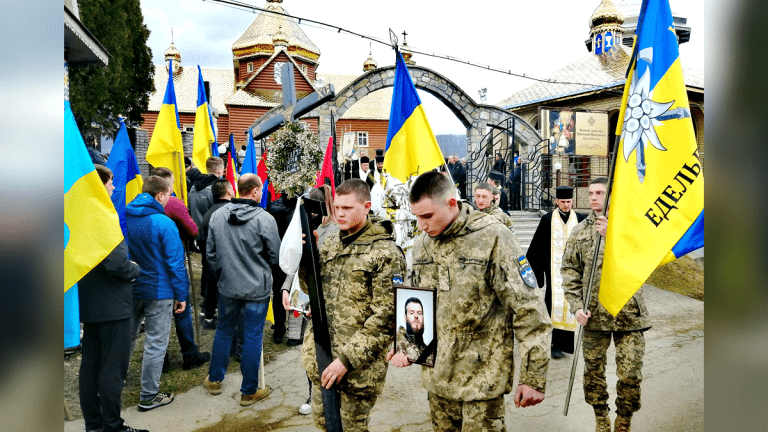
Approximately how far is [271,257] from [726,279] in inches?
178

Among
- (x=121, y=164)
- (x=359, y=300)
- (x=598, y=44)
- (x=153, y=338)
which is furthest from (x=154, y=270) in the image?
(x=598, y=44)

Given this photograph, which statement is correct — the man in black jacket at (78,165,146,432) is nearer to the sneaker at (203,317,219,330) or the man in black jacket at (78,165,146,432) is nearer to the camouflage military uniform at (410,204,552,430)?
the camouflage military uniform at (410,204,552,430)

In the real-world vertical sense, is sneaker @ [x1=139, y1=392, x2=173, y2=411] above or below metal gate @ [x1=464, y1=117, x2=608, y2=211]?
below

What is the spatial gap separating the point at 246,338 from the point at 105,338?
1.29 metres

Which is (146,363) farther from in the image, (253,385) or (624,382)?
(624,382)

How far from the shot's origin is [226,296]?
15.9 feet

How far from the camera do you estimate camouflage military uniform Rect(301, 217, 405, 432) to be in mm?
2911

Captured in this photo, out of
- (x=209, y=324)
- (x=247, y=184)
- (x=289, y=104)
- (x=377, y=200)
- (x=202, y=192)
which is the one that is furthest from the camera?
(x=289, y=104)

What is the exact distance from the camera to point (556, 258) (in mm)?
6000

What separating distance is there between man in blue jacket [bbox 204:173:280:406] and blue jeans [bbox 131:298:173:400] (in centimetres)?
50

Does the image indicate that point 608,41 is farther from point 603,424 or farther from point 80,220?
point 80,220

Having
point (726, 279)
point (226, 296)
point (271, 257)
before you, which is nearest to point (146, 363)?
point (226, 296)

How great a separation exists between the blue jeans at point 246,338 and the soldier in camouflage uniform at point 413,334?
2567 millimetres

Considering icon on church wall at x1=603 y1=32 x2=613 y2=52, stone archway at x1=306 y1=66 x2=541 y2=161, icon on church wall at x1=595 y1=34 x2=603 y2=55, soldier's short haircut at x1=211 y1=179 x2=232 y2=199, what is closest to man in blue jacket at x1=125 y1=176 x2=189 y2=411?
soldier's short haircut at x1=211 y1=179 x2=232 y2=199
